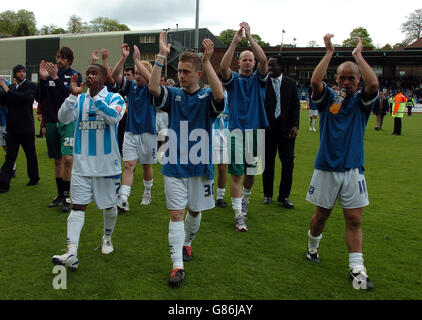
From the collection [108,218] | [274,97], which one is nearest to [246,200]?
[274,97]

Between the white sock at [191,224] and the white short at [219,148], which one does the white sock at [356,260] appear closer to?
the white sock at [191,224]

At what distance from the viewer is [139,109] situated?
6.18m

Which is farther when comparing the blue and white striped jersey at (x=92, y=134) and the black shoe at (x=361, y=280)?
the blue and white striped jersey at (x=92, y=134)

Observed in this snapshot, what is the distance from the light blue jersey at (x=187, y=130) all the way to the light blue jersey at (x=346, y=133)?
3.93 ft

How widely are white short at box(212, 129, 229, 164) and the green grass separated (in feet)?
2.85

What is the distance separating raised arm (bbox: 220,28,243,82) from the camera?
15.0 ft

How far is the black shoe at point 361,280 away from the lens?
3.69m

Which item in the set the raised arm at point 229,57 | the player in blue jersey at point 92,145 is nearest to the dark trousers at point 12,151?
the player in blue jersey at point 92,145

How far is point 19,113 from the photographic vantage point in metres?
7.31

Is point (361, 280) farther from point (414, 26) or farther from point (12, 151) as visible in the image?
point (414, 26)

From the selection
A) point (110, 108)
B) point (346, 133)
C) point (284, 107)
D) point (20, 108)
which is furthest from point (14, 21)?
point (346, 133)

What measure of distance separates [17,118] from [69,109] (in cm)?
387

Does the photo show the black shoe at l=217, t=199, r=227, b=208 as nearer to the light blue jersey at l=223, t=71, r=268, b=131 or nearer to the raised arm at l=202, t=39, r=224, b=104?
the light blue jersey at l=223, t=71, r=268, b=131
